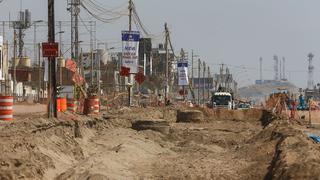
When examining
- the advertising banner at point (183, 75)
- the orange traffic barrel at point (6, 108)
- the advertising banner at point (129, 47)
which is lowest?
the orange traffic barrel at point (6, 108)

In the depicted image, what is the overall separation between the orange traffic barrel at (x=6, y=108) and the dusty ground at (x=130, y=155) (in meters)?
0.93

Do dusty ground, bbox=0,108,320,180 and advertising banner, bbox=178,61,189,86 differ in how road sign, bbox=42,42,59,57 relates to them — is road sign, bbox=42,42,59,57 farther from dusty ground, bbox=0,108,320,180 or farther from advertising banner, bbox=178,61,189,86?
advertising banner, bbox=178,61,189,86

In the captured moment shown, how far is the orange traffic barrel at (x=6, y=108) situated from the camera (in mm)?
23258

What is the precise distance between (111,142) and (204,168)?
846cm

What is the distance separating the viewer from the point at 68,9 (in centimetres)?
6106

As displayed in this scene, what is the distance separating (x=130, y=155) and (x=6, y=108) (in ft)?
16.6

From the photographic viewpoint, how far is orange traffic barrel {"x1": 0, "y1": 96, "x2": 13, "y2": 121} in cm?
2326

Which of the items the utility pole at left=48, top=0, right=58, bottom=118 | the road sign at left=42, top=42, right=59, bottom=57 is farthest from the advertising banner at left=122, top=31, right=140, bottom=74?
the road sign at left=42, top=42, right=59, bottom=57

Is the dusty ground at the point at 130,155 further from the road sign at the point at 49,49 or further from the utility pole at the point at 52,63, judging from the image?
the road sign at the point at 49,49

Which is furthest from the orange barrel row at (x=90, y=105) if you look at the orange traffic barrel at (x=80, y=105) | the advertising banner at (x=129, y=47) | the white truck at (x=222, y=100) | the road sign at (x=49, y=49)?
the white truck at (x=222, y=100)

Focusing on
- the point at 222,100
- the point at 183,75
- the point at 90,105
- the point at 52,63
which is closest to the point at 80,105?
the point at 90,105

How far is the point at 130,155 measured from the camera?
73.0 feet

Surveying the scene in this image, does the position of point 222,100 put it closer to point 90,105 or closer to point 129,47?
point 129,47

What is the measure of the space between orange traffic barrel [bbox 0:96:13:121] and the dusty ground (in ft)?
3.06
